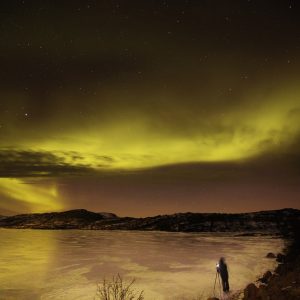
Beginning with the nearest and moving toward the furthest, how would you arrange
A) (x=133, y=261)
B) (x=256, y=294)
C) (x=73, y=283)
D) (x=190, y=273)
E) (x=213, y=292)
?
(x=256, y=294) → (x=213, y=292) → (x=73, y=283) → (x=190, y=273) → (x=133, y=261)

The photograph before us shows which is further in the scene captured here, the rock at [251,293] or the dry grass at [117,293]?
the rock at [251,293]

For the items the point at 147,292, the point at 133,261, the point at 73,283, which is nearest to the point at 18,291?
the point at 73,283

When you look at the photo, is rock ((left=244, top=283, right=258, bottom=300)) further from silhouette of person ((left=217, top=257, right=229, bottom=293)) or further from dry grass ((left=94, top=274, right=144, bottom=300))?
dry grass ((left=94, top=274, right=144, bottom=300))

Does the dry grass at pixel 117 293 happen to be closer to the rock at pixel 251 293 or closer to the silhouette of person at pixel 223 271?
the silhouette of person at pixel 223 271

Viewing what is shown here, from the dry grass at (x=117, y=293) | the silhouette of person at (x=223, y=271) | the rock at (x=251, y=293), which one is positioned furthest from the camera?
the silhouette of person at (x=223, y=271)

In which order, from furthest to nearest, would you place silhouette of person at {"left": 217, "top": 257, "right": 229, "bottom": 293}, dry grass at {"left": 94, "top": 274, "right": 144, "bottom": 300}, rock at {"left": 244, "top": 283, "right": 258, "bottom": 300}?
silhouette of person at {"left": 217, "top": 257, "right": 229, "bottom": 293} → rock at {"left": 244, "top": 283, "right": 258, "bottom": 300} → dry grass at {"left": 94, "top": 274, "right": 144, "bottom": 300}

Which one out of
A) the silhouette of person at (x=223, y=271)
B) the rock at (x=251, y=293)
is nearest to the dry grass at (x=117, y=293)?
the silhouette of person at (x=223, y=271)

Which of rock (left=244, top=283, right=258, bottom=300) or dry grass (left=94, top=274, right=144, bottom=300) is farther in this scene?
rock (left=244, top=283, right=258, bottom=300)

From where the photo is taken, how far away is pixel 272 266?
34.2 metres

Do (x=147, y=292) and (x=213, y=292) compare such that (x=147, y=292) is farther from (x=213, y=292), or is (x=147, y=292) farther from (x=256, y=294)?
(x=256, y=294)

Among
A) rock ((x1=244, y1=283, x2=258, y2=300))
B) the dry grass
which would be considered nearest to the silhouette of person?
rock ((x1=244, y1=283, x2=258, y2=300))

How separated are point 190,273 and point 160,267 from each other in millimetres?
4636

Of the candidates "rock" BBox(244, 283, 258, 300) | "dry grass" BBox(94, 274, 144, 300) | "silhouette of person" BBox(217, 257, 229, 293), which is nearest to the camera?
"dry grass" BBox(94, 274, 144, 300)

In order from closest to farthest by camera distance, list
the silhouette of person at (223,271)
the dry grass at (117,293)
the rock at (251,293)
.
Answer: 1. the dry grass at (117,293)
2. the rock at (251,293)
3. the silhouette of person at (223,271)
